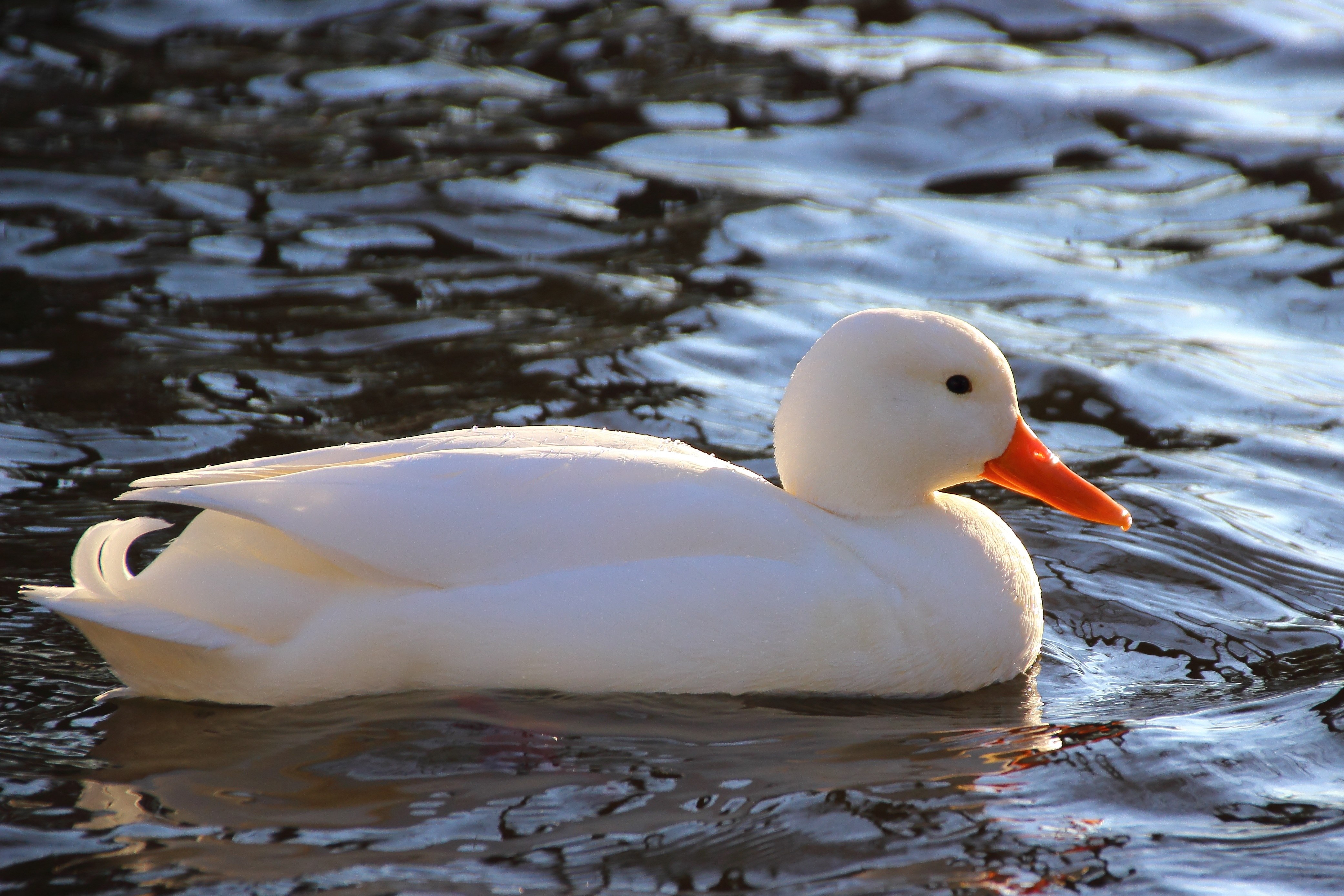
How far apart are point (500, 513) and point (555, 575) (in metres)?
0.20

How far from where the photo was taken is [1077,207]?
815cm

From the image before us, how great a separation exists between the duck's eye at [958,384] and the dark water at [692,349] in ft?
2.63

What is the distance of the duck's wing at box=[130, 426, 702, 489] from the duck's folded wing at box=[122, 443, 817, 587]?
0.04 meters

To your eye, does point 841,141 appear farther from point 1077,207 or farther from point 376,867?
point 376,867

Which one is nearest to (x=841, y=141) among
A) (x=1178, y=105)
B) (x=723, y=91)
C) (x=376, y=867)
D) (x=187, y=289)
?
(x=723, y=91)

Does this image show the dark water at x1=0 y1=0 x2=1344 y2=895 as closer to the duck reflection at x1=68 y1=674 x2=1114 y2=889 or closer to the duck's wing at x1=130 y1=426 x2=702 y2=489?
the duck reflection at x1=68 y1=674 x2=1114 y2=889

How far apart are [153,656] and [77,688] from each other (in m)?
0.37

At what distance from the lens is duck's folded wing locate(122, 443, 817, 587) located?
3537mm

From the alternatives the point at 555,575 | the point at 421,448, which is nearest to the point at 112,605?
the point at 421,448

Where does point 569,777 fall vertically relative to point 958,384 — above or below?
below

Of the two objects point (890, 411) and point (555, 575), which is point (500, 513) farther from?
point (890, 411)

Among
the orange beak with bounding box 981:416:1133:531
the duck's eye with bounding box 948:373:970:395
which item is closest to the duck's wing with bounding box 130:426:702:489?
the duck's eye with bounding box 948:373:970:395

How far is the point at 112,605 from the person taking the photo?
3547 mm

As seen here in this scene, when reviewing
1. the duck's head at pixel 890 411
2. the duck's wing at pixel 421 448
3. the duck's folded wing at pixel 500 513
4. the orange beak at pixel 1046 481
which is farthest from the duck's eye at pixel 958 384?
the duck's wing at pixel 421 448
